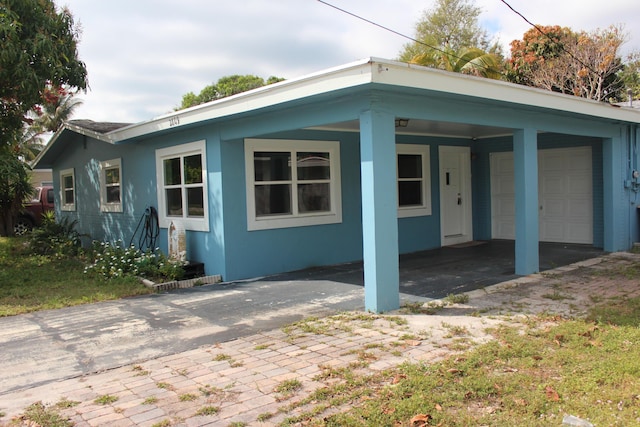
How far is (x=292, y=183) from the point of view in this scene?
29.8 feet

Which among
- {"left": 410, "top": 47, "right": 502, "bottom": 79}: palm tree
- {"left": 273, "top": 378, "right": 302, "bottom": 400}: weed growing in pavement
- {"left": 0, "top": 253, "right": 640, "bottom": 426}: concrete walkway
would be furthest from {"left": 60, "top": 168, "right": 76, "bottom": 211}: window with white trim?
{"left": 273, "top": 378, "right": 302, "bottom": 400}: weed growing in pavement

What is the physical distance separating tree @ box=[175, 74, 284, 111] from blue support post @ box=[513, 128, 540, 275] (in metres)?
29.8

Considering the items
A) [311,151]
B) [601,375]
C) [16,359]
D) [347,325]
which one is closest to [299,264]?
[311,151]

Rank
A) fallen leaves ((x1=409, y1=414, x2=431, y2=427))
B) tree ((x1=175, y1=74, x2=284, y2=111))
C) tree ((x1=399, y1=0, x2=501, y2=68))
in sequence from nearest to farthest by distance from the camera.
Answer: fallen leaves ((x1=409, y1=414, x2=431, y2=427))
tree ((x1=399, y1=0, x2=501, y2=68))
tree ((x1=175, y1=74, x2=284, y2=111))

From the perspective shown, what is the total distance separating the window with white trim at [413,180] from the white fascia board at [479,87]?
11.0 ft

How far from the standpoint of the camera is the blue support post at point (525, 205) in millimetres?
8023

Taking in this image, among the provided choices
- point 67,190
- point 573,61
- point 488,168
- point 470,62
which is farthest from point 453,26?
→ point 67,190

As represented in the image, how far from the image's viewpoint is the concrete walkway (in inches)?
140

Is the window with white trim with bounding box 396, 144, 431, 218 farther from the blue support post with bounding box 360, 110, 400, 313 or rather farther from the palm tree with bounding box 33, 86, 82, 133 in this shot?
the palm tree with bounding box 33, 86, 82, 133

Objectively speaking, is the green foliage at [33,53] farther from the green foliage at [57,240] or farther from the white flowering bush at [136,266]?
the green foliage at [57,240]

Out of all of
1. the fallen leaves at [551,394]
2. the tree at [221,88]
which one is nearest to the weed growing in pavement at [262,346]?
the fallen leaves at [551,394]

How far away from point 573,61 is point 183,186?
18.7 m

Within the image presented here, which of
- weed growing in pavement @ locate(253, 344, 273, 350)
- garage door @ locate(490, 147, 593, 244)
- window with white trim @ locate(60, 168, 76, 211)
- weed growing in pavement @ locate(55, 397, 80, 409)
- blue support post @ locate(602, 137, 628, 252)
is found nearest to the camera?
weed growing in pavement @ locate(55, 397, 80, 409)

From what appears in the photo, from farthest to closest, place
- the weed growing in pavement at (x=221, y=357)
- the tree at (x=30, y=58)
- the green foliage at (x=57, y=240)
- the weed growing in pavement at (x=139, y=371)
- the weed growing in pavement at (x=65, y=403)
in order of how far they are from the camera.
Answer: the green foliage at (x=57, y=240)
the tree at (x=30, y=58)
the weed growing in pavement at (x=221, y=357)
the weed growing in pavement at (x=139, y=371)
the weed growing in pavement at (x=65, y=403)
